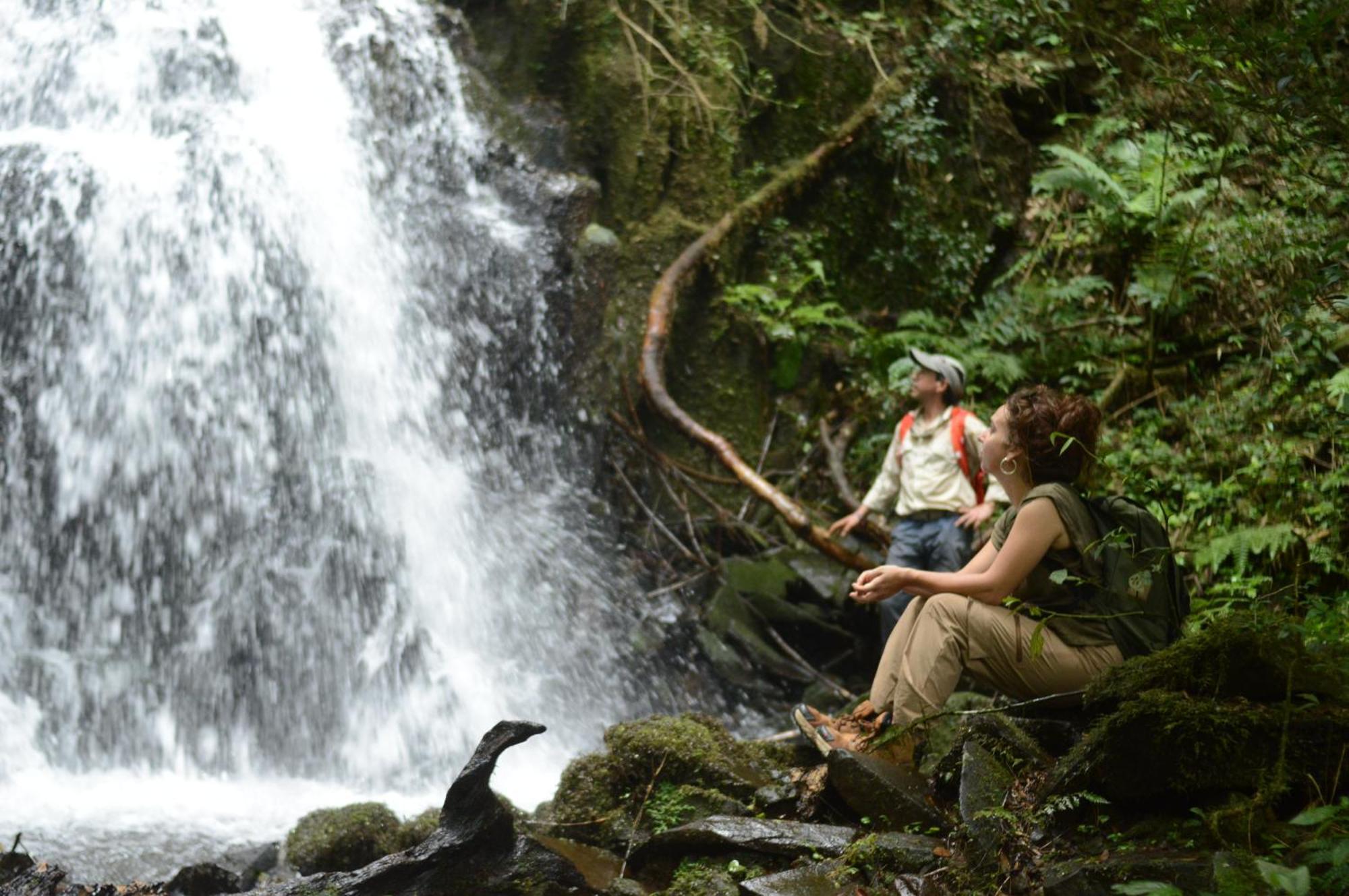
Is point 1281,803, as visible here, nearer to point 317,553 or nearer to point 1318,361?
point 1318,361

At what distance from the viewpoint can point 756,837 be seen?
150 inches

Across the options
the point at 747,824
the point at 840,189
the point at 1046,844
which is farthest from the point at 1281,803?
the point at 840,189

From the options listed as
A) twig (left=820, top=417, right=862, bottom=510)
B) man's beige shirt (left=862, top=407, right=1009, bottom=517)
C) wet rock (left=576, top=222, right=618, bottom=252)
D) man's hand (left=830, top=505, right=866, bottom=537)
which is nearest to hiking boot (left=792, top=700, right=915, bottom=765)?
man's beige shirt (left=862, top=407, right=1009, bottom=517)

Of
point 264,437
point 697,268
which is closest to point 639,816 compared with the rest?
point 264,437

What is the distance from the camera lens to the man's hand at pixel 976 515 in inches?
252

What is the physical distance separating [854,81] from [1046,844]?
920 centimetres

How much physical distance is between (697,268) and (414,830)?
6431 millimetres

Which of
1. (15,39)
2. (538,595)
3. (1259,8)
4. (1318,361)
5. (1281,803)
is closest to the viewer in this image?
(1281,803)

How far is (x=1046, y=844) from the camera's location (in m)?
3.28

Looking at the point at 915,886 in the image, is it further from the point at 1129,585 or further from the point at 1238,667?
the point at 1129,585

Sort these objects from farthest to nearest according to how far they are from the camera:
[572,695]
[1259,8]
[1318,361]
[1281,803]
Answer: [572,695] < [1318,361] < [1259,8] < [1281,803]

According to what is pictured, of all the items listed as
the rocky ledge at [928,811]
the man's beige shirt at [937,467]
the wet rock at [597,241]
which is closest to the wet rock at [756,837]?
the rocky ledge at [928,811]

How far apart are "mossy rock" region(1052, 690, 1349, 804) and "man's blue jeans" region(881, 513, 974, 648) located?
3.24 meters

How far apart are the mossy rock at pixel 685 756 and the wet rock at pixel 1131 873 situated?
1595mm
